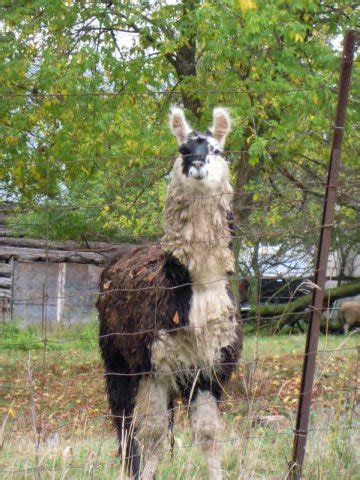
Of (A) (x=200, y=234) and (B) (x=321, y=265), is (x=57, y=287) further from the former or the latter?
(B) (x=321, y=265)

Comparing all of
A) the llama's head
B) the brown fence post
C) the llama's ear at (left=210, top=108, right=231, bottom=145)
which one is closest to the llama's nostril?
the llama's head

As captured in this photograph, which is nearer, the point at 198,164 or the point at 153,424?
the point at 198,164

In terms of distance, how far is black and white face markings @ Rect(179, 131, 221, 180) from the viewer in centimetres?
532

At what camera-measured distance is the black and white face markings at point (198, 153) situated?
17.5ft

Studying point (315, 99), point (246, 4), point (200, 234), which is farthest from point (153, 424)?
point (315, 99)

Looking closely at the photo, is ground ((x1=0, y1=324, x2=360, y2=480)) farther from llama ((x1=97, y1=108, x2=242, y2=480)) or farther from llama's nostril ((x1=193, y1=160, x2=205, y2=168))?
llama's nostril ((x1=193, y1=160, x2=205, y2=168))

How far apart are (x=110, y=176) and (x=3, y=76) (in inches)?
85.6

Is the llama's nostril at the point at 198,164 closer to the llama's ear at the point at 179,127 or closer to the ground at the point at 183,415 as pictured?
the llama's ear at the point at 179,127

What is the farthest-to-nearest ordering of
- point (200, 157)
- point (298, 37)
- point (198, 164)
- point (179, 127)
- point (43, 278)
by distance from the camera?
point (43, 278) < point (298, 37) < point (179, 127) < point (200, 157) < point (198, 164)

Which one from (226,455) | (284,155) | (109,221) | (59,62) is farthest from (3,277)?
(226,455)

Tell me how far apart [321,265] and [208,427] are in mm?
1429

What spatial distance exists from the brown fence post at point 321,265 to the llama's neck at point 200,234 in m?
0.89

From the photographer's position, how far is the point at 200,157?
5430 mm

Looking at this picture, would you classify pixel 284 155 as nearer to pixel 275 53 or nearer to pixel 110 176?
pixel 275 53
